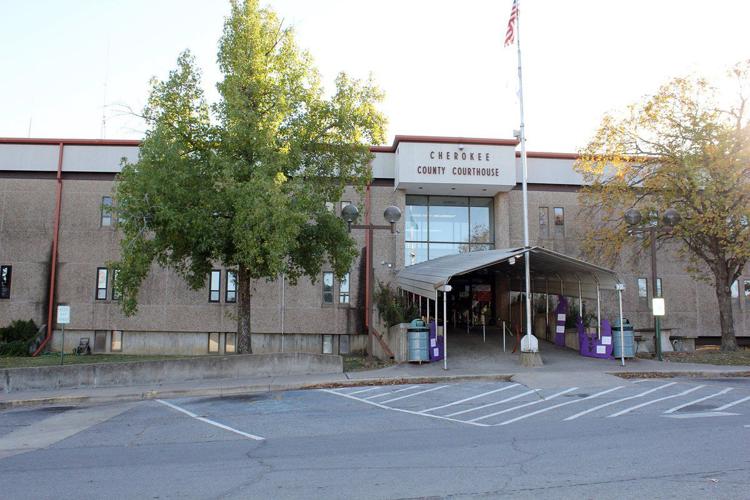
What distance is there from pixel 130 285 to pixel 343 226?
21.0 ft

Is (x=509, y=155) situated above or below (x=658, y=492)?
above

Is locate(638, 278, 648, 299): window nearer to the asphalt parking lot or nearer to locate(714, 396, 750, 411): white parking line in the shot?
the asphalt parking lot

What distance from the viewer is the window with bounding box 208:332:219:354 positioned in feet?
85.4

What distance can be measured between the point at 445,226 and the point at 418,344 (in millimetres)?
9580

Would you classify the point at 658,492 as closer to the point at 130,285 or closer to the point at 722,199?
the point at 130,285

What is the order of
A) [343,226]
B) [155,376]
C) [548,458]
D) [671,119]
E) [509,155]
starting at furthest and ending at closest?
[509,155], [671,119], [343,226], [155,376], [548,458]

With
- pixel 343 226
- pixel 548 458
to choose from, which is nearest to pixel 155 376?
pixel 343 226

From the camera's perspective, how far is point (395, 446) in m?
8.38

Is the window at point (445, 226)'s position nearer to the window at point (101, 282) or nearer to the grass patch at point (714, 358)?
the grass patch at point (714, 358)

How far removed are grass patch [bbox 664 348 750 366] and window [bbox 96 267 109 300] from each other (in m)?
22.8

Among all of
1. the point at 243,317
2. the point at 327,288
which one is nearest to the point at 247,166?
the point at 243,317

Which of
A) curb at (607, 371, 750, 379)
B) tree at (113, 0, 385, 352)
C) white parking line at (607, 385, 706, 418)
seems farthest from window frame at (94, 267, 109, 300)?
white parking line at (607, 385, 706, 418)

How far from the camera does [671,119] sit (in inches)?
843

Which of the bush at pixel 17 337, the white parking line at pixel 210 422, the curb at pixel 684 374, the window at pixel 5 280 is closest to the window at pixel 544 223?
the curb at pixel 684 374
